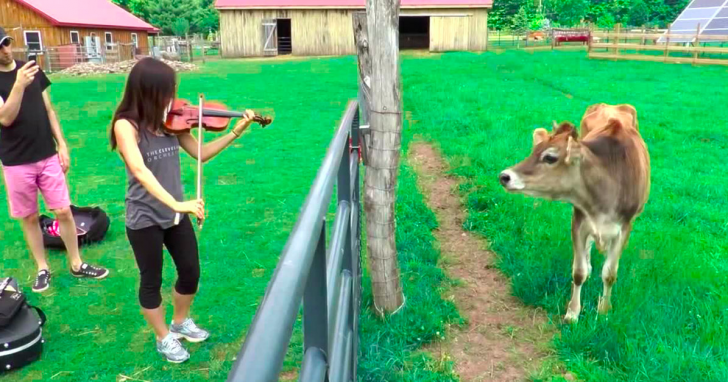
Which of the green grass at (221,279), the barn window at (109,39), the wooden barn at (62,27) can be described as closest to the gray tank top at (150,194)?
the green grass at (221,279)

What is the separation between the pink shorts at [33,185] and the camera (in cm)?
411

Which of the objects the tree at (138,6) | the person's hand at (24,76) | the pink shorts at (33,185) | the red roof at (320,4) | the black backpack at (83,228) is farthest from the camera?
the tree at (138,6)

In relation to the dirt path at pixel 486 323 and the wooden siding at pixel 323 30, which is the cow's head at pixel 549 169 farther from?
the wooden siding at pixel 323 30

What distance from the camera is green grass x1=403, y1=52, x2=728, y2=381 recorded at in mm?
3248

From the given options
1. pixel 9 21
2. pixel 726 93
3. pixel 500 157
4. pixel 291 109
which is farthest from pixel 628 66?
pixel 9 21

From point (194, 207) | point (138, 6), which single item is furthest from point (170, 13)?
point (194, 207)

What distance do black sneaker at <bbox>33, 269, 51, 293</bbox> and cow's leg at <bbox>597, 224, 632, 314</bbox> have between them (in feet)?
12.6

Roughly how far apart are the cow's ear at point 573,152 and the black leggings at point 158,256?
2.22 metres

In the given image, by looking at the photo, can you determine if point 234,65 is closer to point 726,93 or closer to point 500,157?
point 726,93

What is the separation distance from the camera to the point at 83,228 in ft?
17.0

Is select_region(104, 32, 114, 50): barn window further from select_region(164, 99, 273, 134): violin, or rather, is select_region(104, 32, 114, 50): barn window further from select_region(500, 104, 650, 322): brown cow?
select_region(500, 104, 650, 322): brown cow

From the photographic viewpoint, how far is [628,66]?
19.8 meters

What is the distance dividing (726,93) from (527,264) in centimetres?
1121

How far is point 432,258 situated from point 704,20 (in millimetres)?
24934
